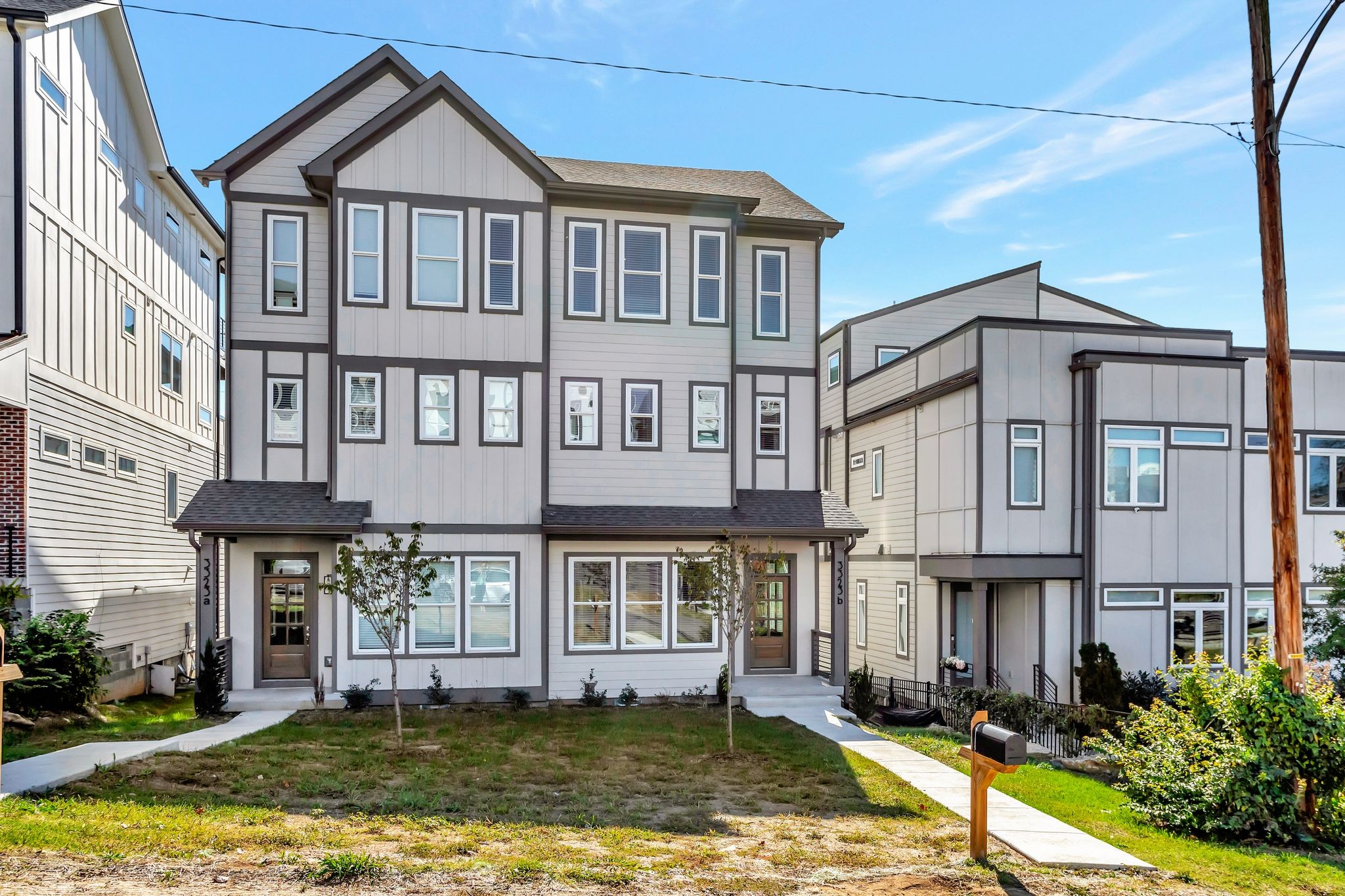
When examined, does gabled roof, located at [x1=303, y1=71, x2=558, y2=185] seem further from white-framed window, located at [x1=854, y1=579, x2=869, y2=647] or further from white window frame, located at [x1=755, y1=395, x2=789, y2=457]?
white-framed window, located at [x1=854, y1=579, x2=869, y2=647]

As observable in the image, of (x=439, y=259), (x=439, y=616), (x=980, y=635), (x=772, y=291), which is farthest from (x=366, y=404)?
(x=980, y=635)

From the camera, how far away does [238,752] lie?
11.9 meters

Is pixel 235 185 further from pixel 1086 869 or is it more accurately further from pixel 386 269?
pixel 1086 869

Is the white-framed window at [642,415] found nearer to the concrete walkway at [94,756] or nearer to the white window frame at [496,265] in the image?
the white window frame at [496,265]

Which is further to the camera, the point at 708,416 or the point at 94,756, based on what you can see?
the point at 708,416

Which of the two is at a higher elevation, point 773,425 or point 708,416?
point 708,416

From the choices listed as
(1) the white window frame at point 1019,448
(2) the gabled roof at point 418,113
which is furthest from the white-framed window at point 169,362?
(1) the white window frame at point 1019,448

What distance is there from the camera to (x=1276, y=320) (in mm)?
10445

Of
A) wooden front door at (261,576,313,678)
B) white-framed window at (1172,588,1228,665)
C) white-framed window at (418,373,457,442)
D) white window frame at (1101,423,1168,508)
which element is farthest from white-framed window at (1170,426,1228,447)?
wooden front door at (261,576,313,678)

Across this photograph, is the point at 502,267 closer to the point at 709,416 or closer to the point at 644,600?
the point at 709,416

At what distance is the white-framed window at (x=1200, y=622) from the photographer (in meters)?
18.4

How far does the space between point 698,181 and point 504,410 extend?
279 inches

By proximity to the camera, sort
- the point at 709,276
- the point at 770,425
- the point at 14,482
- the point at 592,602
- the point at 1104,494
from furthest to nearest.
→ the point at 770,425, the point at 709,276, the point at 1104,494, the point at 592,602, the point at 14,482

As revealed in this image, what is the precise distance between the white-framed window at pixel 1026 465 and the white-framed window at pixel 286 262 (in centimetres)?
1336
